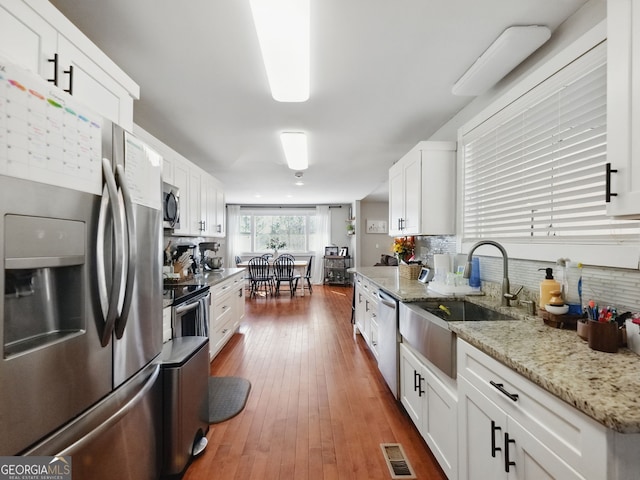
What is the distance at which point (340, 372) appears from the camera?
2777 millimetres

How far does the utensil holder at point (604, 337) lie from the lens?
0.98 metres

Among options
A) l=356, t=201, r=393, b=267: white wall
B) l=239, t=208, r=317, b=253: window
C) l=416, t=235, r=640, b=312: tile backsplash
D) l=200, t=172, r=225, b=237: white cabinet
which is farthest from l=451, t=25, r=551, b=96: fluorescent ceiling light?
l=239, t=208, r=317, b=253: window

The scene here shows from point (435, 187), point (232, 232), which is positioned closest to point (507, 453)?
point (435, 187)

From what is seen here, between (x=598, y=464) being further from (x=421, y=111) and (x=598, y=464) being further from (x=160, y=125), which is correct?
(x=160, y=125)

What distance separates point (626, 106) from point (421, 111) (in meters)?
1.86

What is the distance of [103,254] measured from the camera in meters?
1.00

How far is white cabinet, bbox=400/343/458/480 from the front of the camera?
137 centimetres

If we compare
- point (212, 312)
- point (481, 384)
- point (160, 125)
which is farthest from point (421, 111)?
point (212, 312)

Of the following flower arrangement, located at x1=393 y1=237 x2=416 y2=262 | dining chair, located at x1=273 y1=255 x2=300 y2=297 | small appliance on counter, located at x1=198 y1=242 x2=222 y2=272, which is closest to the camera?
flower arrangement, located at x1=393 y1=237 x2=416 y2=262

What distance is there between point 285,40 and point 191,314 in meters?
2.00

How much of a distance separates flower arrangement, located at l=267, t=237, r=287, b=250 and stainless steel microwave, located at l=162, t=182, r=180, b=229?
5983mm

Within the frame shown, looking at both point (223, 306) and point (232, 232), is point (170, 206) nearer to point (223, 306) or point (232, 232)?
point (223, 306)

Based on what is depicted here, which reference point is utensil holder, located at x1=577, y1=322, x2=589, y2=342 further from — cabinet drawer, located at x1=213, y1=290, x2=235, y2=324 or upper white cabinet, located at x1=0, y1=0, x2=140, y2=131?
cabinet drawer, located at x1=213, y1=290, x2=235, y2=324

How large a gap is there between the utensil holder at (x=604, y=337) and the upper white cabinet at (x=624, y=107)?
375 millimetres
